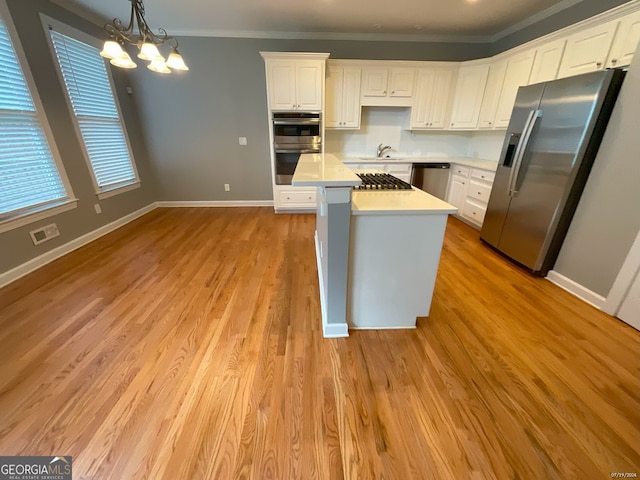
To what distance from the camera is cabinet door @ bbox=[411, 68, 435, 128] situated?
3.90m

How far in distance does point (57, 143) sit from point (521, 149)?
16.1 feet

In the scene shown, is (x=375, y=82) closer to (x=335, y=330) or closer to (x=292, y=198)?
(x=292, y=198)

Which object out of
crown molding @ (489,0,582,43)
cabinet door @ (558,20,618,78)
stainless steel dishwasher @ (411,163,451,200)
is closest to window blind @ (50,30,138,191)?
stainless steel dishwasher @ (411,163,451,200)

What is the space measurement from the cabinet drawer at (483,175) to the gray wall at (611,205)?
1.16 m

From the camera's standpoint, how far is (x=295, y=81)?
365cm

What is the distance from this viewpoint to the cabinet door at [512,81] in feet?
9.89

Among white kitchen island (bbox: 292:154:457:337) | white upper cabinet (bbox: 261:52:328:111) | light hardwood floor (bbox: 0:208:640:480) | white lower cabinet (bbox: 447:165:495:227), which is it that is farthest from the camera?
white upper cabinet (bbox: 261:52:328:111)

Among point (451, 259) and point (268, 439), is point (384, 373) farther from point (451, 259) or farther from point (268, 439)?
point (451, 259)

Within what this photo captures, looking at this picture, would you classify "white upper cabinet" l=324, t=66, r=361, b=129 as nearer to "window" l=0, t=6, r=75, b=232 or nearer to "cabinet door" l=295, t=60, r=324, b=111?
"cabinet door" l=295, t=60, r=324, b=111

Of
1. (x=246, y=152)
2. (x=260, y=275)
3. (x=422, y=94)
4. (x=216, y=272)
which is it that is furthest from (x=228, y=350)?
(x=422, y=94)

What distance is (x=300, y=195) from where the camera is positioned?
4180mm

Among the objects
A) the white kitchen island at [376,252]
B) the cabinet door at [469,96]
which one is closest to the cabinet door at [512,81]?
the cabinet door at [469,96]

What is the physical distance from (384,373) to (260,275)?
4.79 feet

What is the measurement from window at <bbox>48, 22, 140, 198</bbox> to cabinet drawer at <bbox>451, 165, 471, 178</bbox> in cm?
514
